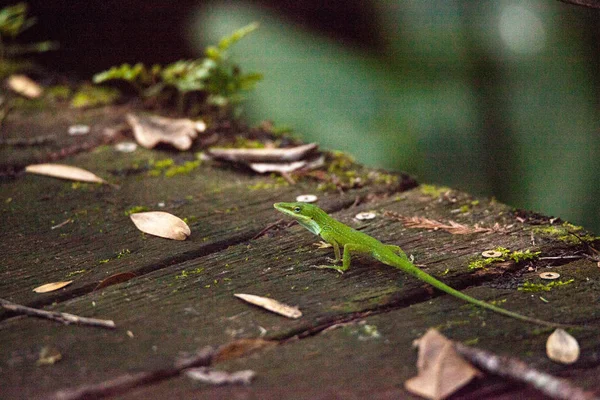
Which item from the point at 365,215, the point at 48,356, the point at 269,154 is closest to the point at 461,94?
the point at 269,154

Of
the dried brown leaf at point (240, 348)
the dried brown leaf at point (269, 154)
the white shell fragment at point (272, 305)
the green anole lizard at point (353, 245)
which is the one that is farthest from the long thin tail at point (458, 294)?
the dried brown leaf at point (269, 154)

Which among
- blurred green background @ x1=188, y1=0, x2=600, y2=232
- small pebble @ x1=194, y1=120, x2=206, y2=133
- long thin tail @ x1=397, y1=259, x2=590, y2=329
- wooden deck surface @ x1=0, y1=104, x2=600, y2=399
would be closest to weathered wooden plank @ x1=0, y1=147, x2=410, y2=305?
wooden deck surface @ x1=0, y1=104, x2=600, y2=399

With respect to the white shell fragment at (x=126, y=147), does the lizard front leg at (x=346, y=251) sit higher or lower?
higher

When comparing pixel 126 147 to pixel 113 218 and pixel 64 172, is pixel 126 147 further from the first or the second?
pixel 113 218

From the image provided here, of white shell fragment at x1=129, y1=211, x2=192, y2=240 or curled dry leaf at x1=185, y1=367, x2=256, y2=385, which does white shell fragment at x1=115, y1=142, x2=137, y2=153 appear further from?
curled dry leaf at x1=185, y1=367, x2=256, y2=385

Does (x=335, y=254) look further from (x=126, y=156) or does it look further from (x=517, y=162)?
(x=517, y=162)

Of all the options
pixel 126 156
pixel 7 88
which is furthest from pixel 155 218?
pixel 7 88

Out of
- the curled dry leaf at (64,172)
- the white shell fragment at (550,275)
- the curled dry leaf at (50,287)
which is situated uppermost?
the white shell fragment at (550,275)

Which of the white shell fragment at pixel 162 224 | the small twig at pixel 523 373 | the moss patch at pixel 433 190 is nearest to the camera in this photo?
the small twig at pixel 523 373

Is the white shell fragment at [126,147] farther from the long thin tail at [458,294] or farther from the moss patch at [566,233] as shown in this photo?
the moss patch at [566,233]
